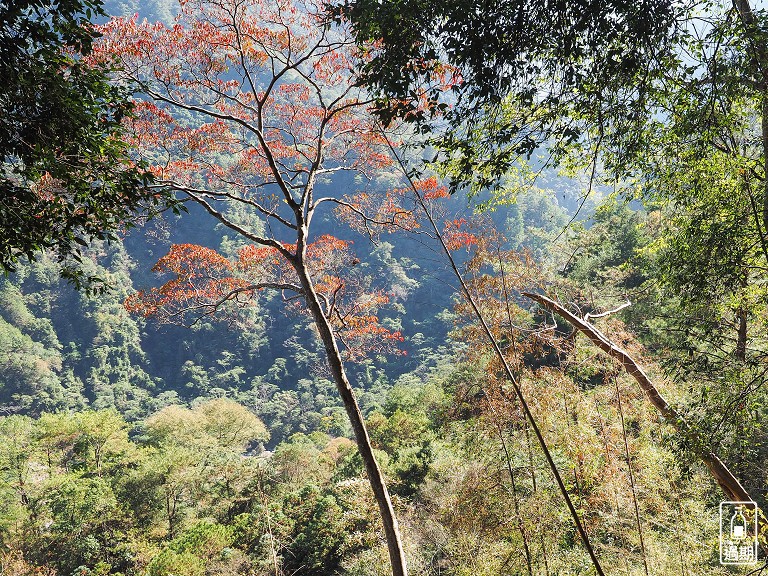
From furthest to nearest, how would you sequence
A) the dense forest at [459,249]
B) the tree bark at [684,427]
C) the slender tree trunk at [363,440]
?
1. the slender tree trunk at [363,440]
2. the tree bark at [684,427]
3. the dense forest at [459,249]

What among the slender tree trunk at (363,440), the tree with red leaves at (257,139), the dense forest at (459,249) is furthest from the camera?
the tree with red leaves at (257,139)

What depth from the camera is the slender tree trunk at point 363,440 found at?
358cm

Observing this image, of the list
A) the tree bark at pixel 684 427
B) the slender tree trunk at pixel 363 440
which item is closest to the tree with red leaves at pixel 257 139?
the slender tree trunk at pixel 363 440

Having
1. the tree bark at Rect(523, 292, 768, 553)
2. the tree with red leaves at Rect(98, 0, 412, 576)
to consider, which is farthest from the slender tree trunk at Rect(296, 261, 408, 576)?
the tree bark at Rect(523, 292, 768, 553)

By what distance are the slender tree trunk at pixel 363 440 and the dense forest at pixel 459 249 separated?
0.02 meters

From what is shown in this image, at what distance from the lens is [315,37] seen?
203 inches

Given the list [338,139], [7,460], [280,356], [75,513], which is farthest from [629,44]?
[280,356]

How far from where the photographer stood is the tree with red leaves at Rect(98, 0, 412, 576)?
435 cm

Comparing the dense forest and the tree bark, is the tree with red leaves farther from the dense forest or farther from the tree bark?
the tree bark

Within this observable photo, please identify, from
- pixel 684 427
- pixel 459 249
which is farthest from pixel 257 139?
pixel 684 427

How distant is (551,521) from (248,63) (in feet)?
20.9

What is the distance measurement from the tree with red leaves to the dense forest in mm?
42

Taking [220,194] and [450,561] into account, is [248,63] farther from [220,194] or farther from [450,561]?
[450,561]

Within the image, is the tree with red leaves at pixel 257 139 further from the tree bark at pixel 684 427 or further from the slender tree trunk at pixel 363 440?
the tree bark at pixel 684 427
